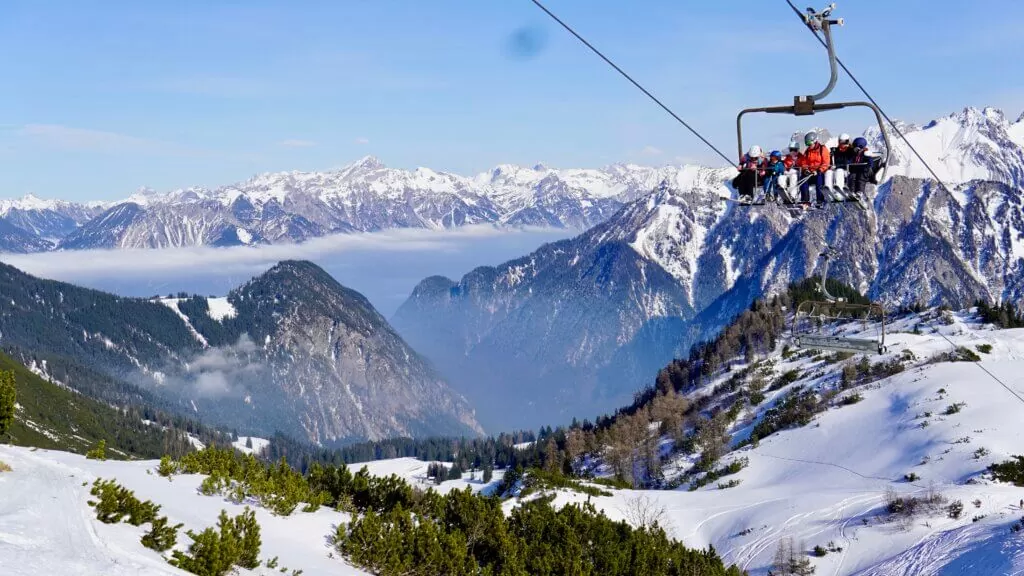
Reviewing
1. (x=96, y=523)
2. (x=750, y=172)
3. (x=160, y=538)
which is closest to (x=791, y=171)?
(x=750, y=172)

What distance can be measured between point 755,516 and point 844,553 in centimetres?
1636

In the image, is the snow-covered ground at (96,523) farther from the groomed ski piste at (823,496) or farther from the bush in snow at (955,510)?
the bush in snow at (955,510)

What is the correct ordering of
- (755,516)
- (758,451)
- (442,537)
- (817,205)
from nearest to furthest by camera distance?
1. (817,205)
2. (442,537)
3. (755,516)
4. (758,451)

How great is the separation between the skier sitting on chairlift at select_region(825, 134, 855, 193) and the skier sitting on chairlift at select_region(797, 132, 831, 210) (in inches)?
11.0

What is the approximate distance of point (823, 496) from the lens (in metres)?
83.4

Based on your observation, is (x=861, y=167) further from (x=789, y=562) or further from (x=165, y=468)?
(x=789, y=562)

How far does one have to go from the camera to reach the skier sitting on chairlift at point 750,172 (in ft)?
98.8

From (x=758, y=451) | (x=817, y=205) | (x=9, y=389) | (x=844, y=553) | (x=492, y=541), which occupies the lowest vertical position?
(x=758, y=451)

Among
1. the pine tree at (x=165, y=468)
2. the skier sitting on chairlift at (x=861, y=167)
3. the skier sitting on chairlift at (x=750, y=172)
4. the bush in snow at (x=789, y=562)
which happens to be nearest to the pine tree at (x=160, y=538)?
the pine tree at (x=165, y=468)

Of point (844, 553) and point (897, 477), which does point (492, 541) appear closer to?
point (844, 553)

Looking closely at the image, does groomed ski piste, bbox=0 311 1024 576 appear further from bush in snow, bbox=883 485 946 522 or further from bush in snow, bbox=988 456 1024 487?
bush in snow, bbox=988 456 1024 487

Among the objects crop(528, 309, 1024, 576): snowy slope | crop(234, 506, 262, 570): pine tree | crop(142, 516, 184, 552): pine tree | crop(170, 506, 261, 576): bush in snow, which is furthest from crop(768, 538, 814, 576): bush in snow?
crop(142, 516, 184, 552): pine tree

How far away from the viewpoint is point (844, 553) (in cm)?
6506

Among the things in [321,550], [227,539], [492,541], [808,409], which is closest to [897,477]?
[808,409]
